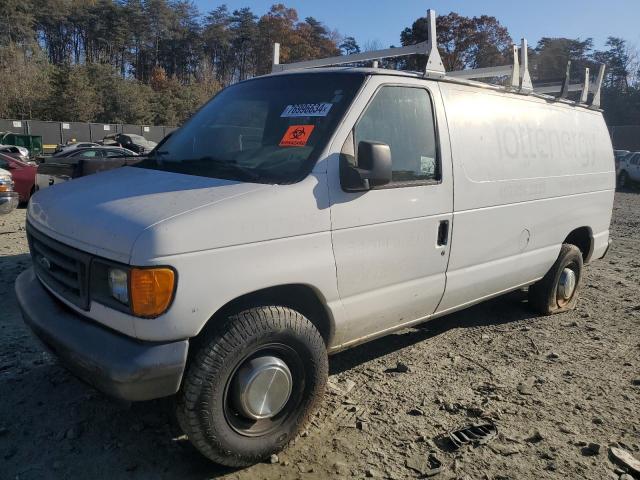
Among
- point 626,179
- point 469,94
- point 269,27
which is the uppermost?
point 269,27

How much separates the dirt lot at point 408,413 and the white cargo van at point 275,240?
41 centimetres

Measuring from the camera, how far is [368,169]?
2.91 m

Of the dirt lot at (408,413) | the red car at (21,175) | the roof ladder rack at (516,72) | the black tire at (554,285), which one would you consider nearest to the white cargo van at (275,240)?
the roof ladder rack at (516,72)

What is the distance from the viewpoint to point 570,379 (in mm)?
4016

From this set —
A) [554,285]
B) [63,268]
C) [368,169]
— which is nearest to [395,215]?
[368,169]

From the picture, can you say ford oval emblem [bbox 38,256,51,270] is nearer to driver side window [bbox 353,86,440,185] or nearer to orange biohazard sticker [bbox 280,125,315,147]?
orange biohazard sticker [bbox 280,125,315,147]

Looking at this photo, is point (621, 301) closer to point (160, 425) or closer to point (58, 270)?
point (160, 425)

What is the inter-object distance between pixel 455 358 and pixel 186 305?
8.73 feet

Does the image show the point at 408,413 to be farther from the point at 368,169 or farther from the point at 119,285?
the point at 119,285

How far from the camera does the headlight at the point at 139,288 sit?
2.33 metres

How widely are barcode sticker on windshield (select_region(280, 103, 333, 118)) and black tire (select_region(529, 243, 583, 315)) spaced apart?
3.17 m

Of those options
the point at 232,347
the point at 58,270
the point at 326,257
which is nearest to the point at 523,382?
the point at 326,257

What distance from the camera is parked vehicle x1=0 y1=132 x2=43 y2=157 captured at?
33.1 metres

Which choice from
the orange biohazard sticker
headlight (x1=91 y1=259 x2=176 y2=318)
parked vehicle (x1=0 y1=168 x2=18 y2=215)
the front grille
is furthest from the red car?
headlight (x1=91 y1=259 x2=176 y2=318)
